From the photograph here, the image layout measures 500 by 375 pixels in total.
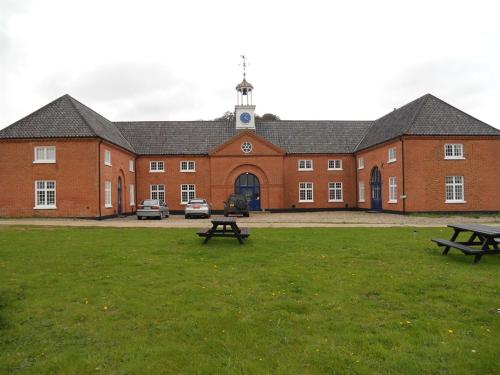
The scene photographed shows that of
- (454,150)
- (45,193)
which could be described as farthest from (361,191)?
(45,193)

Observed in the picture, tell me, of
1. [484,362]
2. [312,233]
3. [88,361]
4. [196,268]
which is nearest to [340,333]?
[484,362]

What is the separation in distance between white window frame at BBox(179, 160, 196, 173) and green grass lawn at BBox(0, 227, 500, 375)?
26.5m

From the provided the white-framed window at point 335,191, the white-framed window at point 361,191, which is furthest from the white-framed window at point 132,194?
the white-framed window at point 361,191

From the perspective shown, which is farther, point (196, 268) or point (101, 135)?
point (101, 135)

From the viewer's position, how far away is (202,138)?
39.0 metres

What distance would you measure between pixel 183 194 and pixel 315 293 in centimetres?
3116

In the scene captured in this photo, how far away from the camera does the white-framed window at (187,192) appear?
3753 cm

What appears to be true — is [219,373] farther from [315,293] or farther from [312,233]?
[312,233]

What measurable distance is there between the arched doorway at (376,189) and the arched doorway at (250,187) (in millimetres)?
9618

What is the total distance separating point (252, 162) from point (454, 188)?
1598cm

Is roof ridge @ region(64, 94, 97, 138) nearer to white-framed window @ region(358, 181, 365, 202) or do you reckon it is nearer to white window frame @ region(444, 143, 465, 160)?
white-framed window @ region(358, 181, 365, 202)

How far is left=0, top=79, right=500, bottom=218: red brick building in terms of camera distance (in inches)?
1086

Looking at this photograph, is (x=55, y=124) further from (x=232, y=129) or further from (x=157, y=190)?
(x=232, y=129)

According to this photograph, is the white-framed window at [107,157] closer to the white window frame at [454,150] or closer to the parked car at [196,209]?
the parked car at [196,209]
